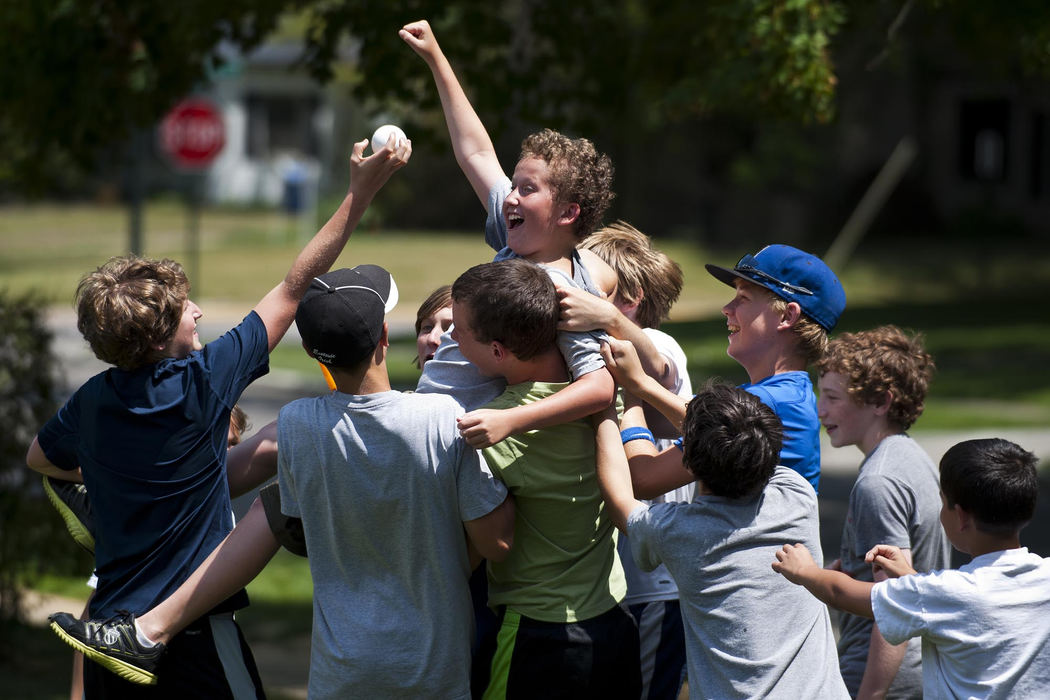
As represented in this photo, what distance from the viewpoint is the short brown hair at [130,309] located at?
3.20 meters

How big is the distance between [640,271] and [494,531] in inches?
37.5

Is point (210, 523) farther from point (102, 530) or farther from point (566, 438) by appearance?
point (566, 438)

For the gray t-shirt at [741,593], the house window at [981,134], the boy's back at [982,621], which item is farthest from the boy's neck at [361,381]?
the house window at [981,134]

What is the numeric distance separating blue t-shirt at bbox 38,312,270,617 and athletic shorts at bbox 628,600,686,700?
1.24 meters

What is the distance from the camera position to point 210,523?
3385mm

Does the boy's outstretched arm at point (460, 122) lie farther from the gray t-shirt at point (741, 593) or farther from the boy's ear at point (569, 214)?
the gray t-shirt at point (741, 593)

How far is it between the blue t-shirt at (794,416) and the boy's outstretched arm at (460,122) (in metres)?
1.02

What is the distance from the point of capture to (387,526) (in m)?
3.05

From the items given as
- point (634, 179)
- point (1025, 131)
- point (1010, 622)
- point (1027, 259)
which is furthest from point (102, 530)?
point (1025, 131)

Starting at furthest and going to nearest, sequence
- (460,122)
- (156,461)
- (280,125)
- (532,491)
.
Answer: (280,125)
(460,122)
(156,461)
(532,491)

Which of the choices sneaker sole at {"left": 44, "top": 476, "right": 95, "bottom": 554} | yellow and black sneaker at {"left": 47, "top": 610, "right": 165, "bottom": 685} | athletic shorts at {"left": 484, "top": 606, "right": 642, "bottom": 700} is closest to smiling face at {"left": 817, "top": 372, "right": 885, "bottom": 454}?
athletic shorts at {"left": 484, "top": 606, "right": 642, "bottom": 700}

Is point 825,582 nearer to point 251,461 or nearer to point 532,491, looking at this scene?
point 532,491

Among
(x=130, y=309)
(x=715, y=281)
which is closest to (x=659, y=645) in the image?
(x=130, y=309)

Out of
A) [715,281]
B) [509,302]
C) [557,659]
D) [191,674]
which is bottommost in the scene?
[715,281]
